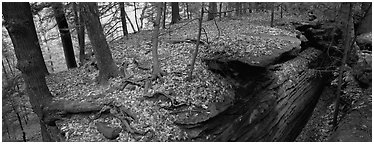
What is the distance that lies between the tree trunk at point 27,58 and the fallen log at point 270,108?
4.82m

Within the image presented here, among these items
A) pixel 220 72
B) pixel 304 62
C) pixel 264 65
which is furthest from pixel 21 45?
pixel 304 62

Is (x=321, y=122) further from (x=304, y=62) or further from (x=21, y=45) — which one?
(x=21, y=45)

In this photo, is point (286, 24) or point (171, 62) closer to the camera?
point (171, 62)

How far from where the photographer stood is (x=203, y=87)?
8.53m

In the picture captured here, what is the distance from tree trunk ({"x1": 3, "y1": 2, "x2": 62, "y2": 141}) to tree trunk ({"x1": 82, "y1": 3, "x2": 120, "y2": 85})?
5.76ft

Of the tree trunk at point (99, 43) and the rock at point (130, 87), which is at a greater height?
the tree trunk at point (99, 43)

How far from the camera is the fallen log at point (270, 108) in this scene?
25.7 ft

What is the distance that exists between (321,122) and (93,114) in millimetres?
9388

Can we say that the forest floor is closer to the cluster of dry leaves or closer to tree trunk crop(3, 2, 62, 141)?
the cluster of dry leaves

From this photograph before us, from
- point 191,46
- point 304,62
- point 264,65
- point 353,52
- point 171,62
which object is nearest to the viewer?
point 264,65

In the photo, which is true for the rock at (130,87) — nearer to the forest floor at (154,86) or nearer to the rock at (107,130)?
the forest floor at (154,86)

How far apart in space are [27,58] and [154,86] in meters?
3.96

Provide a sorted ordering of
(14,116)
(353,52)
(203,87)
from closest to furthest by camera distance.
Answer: (203,87), (353,52), (14,116)

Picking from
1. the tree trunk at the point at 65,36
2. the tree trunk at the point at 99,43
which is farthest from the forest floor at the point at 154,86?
the tree trunk at the point at 65,36
